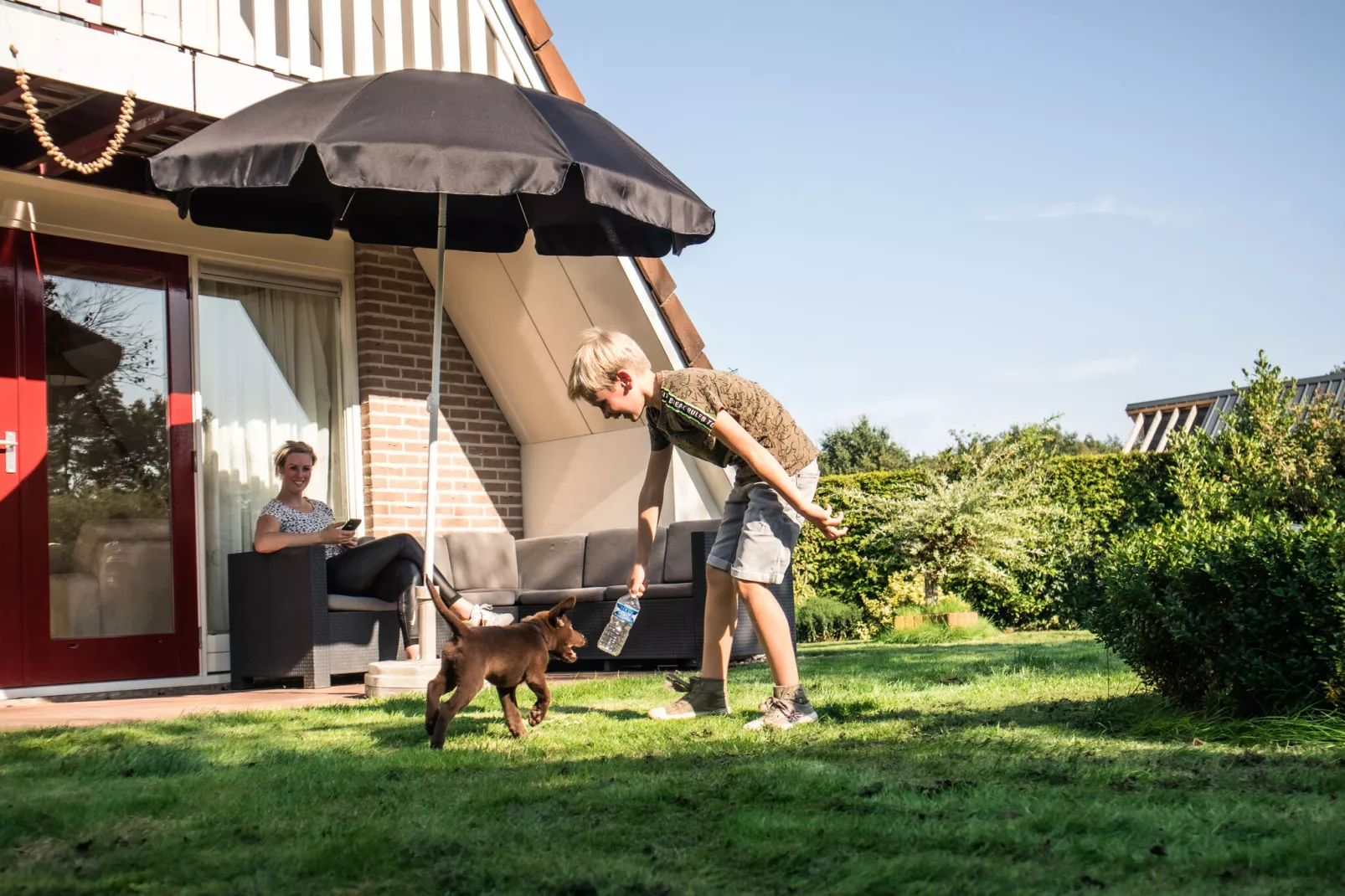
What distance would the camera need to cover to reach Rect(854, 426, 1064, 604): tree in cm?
1207

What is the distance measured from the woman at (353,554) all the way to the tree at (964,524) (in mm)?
6543

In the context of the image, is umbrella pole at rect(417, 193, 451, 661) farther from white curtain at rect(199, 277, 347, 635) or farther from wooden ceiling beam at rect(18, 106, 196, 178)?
white curtain at rect(199, 277, 347, 635)

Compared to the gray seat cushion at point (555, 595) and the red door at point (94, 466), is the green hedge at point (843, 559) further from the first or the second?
the red door at point (94, 466)

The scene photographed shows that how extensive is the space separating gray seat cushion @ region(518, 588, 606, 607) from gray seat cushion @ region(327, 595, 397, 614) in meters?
0.99

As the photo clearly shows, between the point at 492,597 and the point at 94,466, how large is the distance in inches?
95.0

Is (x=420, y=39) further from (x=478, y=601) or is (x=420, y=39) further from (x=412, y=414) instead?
(x=478, y=601)

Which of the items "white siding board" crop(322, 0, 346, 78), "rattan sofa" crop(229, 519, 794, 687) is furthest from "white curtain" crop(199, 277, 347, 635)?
"white siding board" crop(322, 0, 346, 78)

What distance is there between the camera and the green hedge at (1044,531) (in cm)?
1234

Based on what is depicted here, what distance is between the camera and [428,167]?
463 centimetres

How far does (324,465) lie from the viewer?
26.6ft

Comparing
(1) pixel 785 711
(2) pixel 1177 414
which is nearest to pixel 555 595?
(1) pixel 785 711

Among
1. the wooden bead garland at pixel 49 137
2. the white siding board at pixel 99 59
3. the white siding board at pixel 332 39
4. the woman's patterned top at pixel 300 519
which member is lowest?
the woman's patterned top at pixel 300 519

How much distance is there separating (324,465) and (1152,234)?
16.8 m

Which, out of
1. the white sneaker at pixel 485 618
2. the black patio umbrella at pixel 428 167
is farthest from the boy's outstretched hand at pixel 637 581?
the black patio umbrella at pixel 428 167
